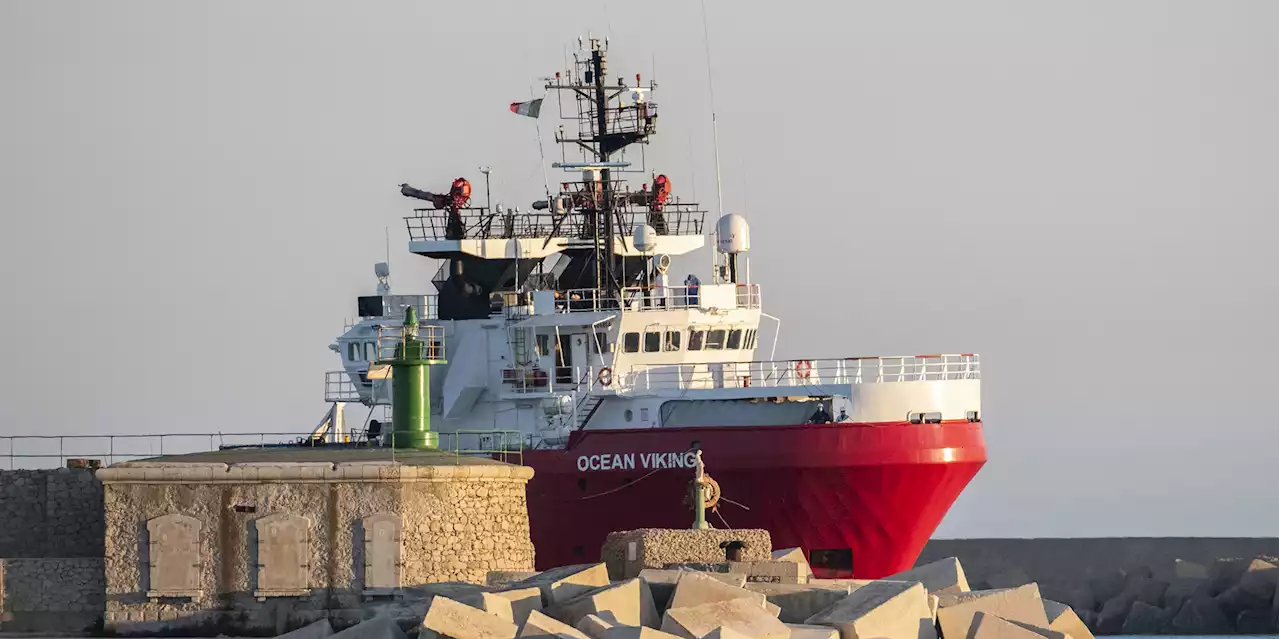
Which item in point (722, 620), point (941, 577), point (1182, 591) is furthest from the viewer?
point (1182, 591)

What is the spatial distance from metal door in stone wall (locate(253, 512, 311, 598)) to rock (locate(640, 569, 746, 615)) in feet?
14.7

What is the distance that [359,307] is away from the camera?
5006cm

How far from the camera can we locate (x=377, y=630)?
3027cm

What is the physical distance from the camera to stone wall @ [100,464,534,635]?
34406 millimetres

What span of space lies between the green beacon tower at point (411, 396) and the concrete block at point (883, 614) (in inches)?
360

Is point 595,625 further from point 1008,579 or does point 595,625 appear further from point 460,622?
point 1008,579

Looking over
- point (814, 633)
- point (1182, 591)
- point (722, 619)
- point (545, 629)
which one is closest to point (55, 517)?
point (545, 629)

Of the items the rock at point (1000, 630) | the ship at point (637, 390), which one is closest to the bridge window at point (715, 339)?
the ship at point (637, 390)

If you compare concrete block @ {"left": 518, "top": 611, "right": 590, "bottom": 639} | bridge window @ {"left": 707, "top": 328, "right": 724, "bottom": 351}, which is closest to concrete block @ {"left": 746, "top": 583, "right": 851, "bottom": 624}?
concrete block @ {"left": 518, "top": 611, "right": 590, "bottom": 639}

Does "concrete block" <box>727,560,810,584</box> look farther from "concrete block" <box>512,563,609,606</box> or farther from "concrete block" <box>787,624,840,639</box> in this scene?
"concrete block" <box>787,624,840,639</box>

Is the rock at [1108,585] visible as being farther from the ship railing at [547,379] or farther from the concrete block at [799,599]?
the concrete block at [799,599]

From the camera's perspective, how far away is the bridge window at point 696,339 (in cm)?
4653

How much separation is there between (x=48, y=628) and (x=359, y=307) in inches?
615

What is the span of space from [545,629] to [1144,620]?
2656cm
